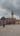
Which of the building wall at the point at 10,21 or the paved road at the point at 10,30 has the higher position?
the building wall at the point at 10,21

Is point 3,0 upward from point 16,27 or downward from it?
upward

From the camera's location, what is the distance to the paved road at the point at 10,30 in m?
0.85

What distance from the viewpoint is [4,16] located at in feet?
2.96

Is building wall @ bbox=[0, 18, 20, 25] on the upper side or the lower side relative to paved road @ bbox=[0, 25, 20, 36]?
upper

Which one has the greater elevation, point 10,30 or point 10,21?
point 10,21

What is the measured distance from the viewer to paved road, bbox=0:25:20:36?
2.78ft

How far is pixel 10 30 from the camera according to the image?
→ 0.87 m

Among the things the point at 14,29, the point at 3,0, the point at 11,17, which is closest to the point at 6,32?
the point at 14,29

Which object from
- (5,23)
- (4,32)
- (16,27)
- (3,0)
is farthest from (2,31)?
(3,0)

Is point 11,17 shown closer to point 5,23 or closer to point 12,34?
point 5,23

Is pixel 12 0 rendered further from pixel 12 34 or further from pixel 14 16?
pixel 12 34

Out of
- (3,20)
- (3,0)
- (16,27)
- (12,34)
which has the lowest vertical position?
(12,34)

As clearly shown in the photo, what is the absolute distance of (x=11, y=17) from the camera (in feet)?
3.00

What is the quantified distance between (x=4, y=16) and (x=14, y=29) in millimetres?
279
